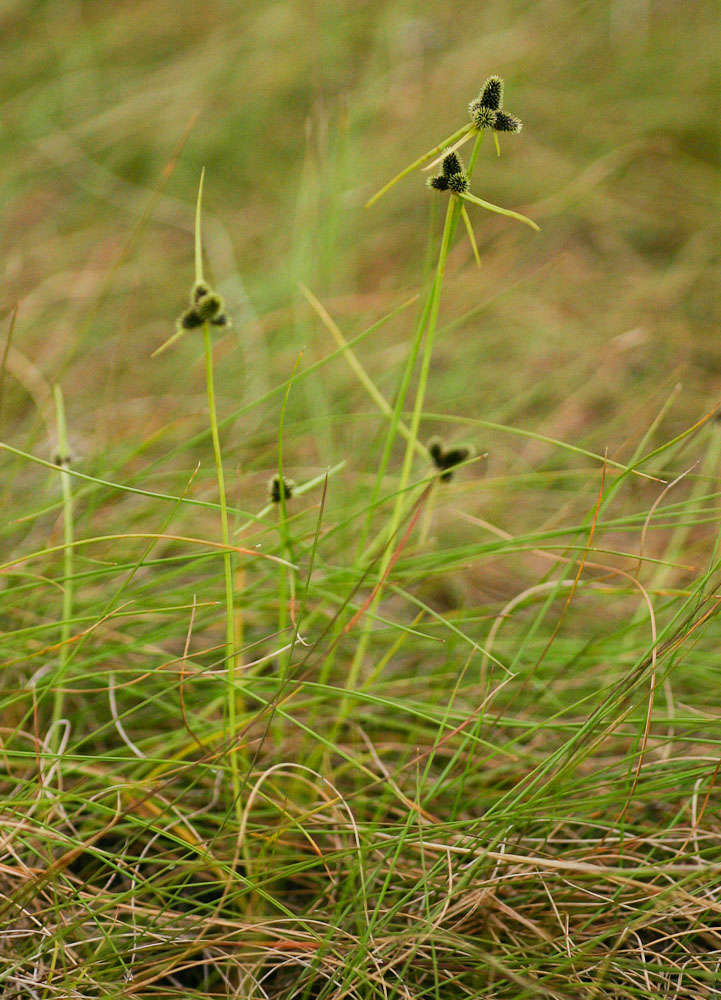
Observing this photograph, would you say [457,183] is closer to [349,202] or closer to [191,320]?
[191,320]

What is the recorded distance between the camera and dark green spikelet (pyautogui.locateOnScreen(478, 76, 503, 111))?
0.54 meters

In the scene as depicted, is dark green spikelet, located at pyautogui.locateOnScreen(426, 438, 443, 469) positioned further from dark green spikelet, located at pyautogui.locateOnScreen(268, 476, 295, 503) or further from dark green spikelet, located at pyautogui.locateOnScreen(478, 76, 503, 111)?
dark green spikelet, located at pyautogui.locateOnScreen(478, 76, 503, 111)

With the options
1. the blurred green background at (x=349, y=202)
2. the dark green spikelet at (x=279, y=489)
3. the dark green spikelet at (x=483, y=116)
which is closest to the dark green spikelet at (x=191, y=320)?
the dark green spikelet at (x=279, y=489)

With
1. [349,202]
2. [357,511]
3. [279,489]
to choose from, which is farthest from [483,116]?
[349,202]

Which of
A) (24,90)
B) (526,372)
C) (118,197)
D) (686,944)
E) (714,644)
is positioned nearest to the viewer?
(686,944)

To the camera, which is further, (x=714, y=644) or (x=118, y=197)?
(x=118, y=197)

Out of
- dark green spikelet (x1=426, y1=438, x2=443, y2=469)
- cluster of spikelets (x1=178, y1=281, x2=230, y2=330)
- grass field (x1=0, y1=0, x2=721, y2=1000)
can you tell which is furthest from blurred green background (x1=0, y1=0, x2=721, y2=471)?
cluster of spikelets (x1=178, y1=281, x2=230, y2=330)

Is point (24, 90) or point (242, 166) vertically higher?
point (24, 90)

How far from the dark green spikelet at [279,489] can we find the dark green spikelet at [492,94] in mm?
322

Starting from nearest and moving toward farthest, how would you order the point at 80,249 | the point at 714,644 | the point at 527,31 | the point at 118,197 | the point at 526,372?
1. the point at 714,644
2. the point at 526,372
3. the point at 80,249
4. the point at 118,197
5. the point at 527,31

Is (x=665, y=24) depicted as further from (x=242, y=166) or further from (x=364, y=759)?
(x=364, y=759)

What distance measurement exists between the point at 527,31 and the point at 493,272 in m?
0.96

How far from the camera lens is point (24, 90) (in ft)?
6.17

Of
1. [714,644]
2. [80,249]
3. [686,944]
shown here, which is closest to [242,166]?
[80,249]
